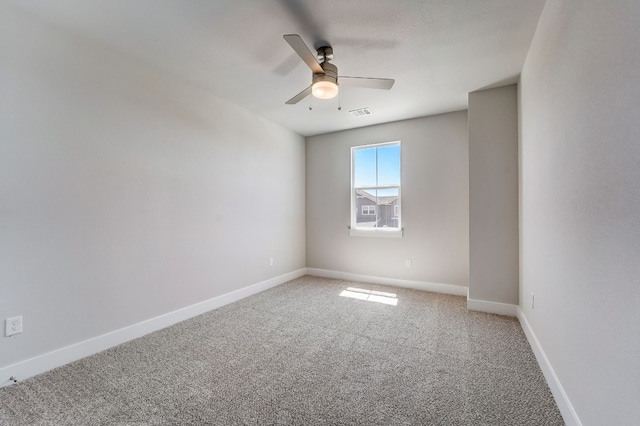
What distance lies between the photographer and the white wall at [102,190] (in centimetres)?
194

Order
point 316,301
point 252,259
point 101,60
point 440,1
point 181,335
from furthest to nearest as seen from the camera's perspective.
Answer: point 252,259 → point 316,301 → point 181,335 → point 101,60 → point 440,1

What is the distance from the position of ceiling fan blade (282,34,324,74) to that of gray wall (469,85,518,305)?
2.16 m

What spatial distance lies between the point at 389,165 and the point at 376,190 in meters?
0.45

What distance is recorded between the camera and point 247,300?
11.9 ft

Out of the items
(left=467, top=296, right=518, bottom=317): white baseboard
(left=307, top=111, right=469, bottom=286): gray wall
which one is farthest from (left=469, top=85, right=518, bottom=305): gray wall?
(left=307, top=111, right=469, bottom=286): gray wall

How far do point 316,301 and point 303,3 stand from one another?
3.12 meters

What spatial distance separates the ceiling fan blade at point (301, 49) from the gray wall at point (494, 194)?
7.07 feet

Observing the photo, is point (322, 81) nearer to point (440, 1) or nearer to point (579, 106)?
point (440, 1)

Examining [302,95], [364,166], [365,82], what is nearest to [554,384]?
[365,82]

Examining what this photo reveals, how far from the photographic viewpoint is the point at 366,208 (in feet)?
15.3

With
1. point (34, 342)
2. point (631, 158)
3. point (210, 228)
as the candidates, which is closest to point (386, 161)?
point (210, 228)

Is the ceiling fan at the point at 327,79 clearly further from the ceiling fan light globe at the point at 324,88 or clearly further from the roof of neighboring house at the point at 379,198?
the roof of neighboring house at the point at 379,198

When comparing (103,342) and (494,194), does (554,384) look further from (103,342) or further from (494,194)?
(103,342)

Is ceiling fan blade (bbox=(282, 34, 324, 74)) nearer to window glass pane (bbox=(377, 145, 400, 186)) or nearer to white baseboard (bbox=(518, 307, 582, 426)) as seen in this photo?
window glass pane (bbox=(377, 145, 400, 186))
